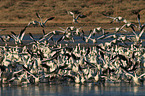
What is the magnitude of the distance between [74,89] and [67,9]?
50.1 meters

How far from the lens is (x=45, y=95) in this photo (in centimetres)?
827

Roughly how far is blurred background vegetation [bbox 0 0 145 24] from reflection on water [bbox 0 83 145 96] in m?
40.9

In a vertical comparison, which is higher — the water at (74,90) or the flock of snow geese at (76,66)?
the flock of snow geese at (76,66)

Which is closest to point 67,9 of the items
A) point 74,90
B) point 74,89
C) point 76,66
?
point 76,66

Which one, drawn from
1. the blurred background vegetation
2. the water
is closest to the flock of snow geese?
the water

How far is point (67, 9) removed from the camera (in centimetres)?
5875

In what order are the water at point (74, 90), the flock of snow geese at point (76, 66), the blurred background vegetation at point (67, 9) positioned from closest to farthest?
the water at point (74, 90) < the flock of snow geese at point (76, 66) < the blurred background vegetation at point (67, 9)

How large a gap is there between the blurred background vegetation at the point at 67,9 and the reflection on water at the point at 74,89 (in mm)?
40919

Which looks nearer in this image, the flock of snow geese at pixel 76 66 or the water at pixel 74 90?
the water at pixel 74 90

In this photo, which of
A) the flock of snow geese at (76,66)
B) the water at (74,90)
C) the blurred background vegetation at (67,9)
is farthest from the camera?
the blurred background vegetation at (67,9)

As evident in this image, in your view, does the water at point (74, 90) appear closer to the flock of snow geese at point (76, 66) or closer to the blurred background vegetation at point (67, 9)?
the flock of snow geese at point (76, 66)

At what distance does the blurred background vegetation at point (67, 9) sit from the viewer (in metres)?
52.8

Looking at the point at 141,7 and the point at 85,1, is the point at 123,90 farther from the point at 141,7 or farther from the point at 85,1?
the point at 85,1

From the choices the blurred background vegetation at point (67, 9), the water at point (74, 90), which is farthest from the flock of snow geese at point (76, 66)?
the blurred background vegetation at point (67, 9)
